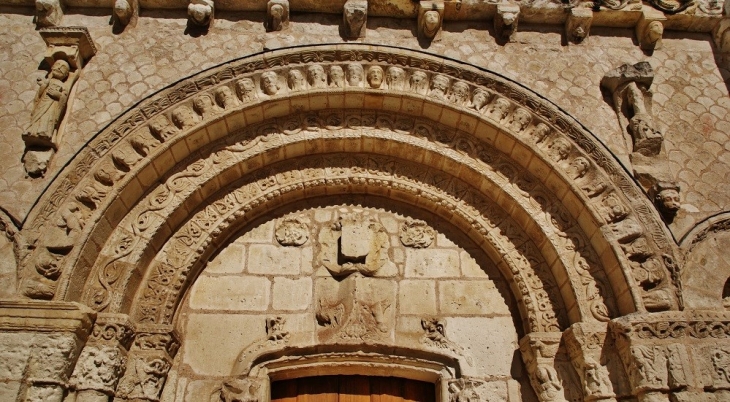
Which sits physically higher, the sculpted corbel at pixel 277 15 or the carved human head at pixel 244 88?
the sculpted corbel at pixel 277 15

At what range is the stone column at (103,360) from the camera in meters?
4.32

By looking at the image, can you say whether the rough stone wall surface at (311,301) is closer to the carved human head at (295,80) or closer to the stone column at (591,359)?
the stone column at (591,359)

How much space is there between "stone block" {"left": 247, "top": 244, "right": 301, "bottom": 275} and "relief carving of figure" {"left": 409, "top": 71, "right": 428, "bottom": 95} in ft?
6.16

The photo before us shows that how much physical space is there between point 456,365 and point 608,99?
9.44 feet

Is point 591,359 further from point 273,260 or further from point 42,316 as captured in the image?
point 42,316

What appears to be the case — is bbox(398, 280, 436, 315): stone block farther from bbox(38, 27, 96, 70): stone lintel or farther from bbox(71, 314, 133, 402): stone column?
bbox(38, 27, 96, 70): stone lintel

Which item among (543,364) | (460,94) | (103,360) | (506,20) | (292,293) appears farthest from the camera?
(506,20)

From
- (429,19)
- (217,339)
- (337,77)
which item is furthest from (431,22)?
(217,339)

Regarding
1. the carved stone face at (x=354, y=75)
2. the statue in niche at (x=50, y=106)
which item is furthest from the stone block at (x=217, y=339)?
the carved stone face at (x=354, y=75)

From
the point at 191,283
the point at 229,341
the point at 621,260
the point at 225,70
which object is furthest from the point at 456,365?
the point at 225,70

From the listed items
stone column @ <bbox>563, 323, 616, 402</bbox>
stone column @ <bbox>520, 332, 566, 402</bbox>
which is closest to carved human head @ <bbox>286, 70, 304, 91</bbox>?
stone column @ <bbox>520, 332, 566, 402</bbox>

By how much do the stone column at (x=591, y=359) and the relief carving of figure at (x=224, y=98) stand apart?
352 centimetres

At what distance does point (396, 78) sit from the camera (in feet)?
18.1

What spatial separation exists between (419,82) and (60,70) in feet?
10.6
